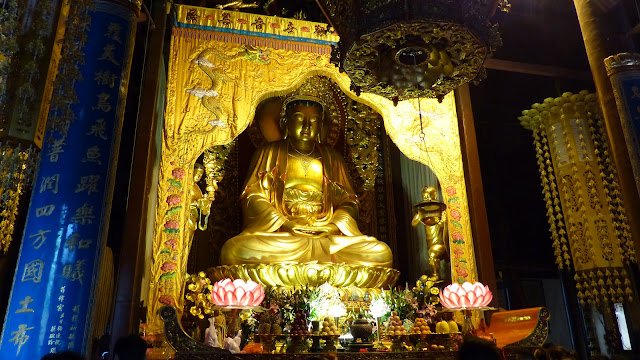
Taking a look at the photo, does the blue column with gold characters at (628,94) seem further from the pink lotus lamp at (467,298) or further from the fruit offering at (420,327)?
the fruit offering at (420,327)

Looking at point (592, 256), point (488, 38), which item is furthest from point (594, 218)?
point (488, 38)

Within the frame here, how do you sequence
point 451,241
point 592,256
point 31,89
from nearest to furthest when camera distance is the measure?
point 31,89
point 451,241
point 592,256

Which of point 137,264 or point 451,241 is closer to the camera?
point 137,264

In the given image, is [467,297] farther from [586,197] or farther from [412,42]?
[586,197]

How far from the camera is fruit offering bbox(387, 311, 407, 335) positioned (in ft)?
13.8

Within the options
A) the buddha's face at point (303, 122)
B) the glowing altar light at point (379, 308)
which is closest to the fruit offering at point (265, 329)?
the glowing altar light at point (379, 308)

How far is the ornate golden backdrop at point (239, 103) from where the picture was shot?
5.05 metres

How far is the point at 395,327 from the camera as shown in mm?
4250

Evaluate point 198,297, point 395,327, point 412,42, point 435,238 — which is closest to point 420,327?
point 395,327

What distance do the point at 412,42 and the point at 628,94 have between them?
1.55 m

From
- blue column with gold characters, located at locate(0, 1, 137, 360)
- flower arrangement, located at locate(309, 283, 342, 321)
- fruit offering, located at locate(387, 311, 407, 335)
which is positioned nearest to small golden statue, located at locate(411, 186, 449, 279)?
fruit offering, located at locate(387, 311, 407, 335)

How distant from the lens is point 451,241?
5.46 m

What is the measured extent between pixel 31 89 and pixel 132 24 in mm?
1535

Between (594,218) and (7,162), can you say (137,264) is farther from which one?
(594,218)
